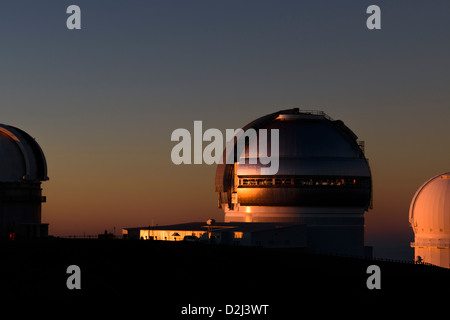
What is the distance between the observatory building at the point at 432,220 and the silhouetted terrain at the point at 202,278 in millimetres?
27140

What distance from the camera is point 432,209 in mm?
97625

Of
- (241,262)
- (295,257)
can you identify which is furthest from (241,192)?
(241,262)

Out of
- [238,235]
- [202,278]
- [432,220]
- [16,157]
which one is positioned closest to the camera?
[202,278]

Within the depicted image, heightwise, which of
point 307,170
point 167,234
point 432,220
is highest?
point 307,170

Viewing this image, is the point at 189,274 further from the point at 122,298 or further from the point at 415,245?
the point at 415,245

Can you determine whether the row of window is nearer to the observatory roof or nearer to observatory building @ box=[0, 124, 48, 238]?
observatory building @ box=[0, 124, 48, 238]

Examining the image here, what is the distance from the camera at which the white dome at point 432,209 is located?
318 feet

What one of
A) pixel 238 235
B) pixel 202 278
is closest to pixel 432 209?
pixel 238 235

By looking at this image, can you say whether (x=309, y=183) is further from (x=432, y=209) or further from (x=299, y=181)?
(x=432, y=209)

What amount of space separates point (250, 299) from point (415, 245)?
189 ft

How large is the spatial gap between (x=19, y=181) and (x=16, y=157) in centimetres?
258
